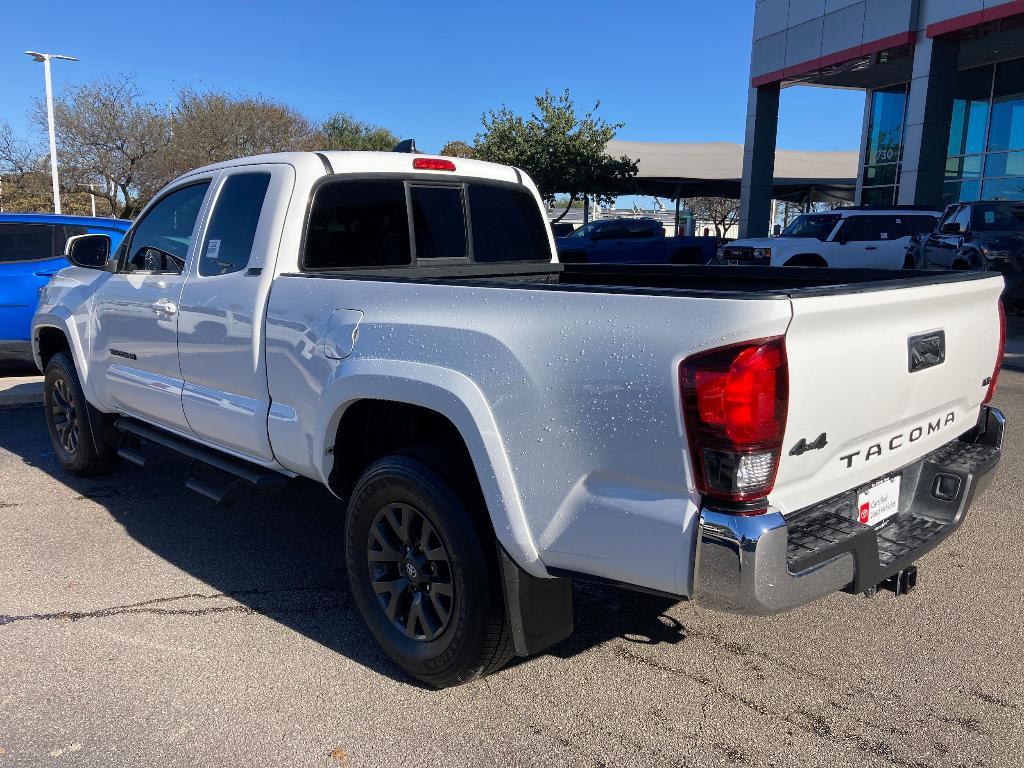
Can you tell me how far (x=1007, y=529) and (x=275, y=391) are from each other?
12.9ft

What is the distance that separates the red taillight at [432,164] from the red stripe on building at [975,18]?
57.9ft

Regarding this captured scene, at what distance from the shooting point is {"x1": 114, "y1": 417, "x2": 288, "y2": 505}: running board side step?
12.2 ft

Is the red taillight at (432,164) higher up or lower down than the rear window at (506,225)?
higher up

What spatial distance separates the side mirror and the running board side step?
1017mm

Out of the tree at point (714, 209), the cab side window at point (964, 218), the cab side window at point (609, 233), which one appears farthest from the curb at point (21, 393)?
the tree at point (714, 209)

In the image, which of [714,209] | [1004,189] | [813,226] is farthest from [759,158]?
[714,209]

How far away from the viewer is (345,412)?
324cm

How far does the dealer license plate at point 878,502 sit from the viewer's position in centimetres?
272

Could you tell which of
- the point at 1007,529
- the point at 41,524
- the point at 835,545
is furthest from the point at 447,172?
the point at 1007,529

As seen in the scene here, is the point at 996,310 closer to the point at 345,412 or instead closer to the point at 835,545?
the point at 835,545

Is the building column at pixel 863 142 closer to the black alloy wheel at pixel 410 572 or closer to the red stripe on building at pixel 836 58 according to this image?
the red stripe on building at pixel 836 58

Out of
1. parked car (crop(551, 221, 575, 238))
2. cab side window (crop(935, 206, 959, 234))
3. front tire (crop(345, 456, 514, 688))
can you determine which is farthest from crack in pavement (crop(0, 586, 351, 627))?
cab side window (crop(935, 206, 959, 234))

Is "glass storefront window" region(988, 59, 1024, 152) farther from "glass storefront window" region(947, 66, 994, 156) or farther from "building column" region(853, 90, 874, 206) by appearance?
"building column" region(853, 90, 874, 206)

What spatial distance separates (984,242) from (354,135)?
42.3 metres
